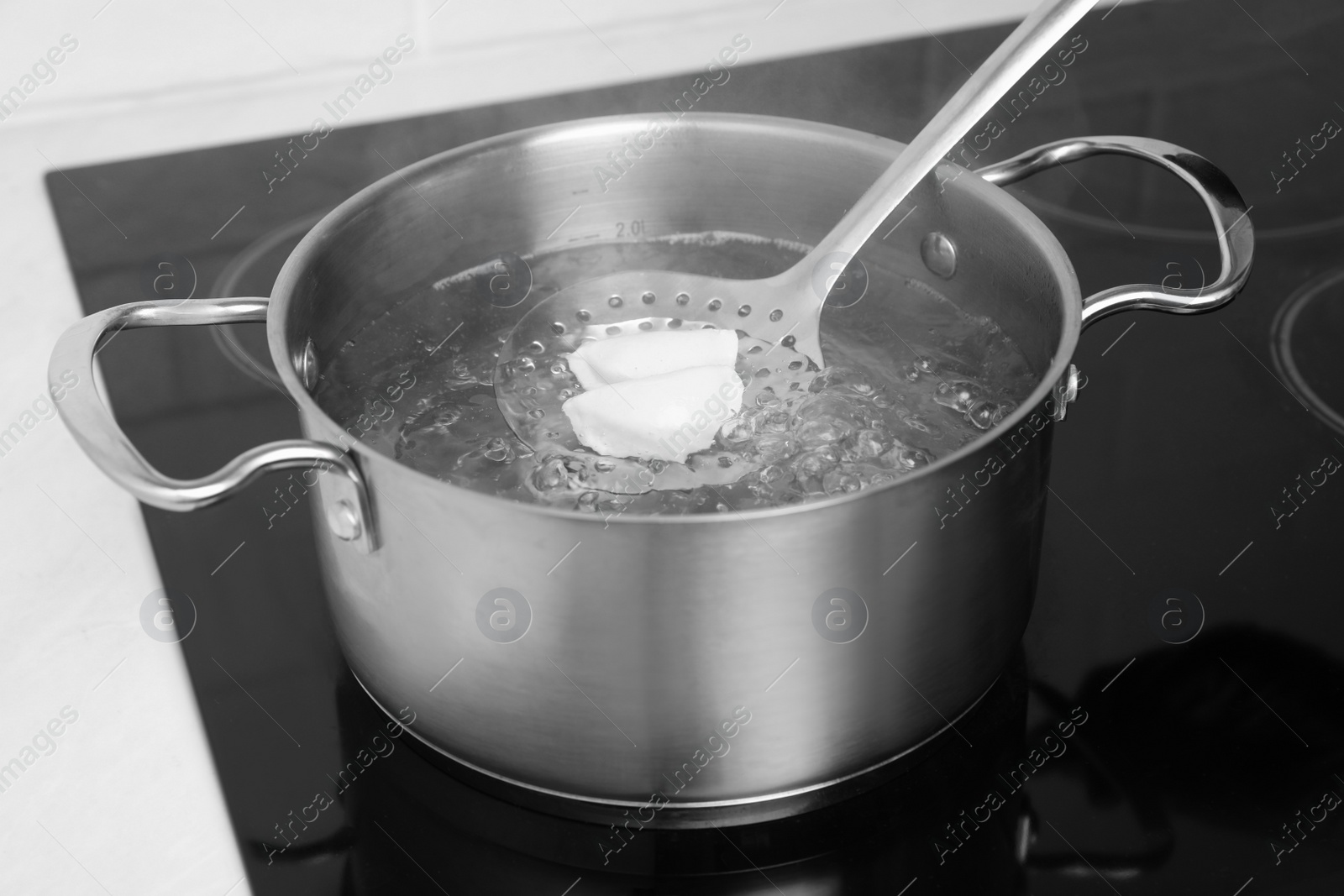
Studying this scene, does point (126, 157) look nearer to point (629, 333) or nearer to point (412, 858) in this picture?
point (629, 333)

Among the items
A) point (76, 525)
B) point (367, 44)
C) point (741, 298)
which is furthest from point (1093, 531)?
point (367, 44)

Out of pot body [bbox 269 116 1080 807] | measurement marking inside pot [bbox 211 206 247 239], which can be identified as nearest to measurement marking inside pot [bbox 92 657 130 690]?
pot body [bbox 269 116 1080 807]

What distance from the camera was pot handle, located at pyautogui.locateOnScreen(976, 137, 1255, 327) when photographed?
63 cm

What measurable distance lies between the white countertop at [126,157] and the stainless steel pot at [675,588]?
0.41 ft

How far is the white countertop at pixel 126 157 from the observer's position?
63cm

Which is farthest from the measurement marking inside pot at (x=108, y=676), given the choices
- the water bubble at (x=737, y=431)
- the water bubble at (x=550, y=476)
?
the water bubble at (x=737, y=431)

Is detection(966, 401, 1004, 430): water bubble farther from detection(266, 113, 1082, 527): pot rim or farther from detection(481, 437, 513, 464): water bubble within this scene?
detection(481, 437, 513, 464): water bubble

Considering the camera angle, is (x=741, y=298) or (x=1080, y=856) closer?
(x=1080, y=856)

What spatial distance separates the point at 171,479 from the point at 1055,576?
1.56 feet

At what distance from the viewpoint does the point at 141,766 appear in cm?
66

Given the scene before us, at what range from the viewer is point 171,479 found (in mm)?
566

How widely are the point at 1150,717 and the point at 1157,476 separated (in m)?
0.19

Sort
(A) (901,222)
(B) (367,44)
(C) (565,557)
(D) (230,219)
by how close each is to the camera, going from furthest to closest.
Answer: (B) (367,44), (D) (230,219), (A) (901,222), (C) (565,557)

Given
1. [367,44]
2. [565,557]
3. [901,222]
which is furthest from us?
[367,44]
